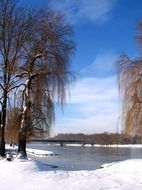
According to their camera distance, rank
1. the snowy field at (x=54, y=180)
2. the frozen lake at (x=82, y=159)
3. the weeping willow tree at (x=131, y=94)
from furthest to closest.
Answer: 1. the frozen lake at (x=82, y=159)
2. the weeping willow tree at (x=131, y=94)
3. the snowy field at (x=54, y=180)

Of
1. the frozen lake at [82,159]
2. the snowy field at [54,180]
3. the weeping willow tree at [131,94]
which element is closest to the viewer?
the snowy field at [54,180]

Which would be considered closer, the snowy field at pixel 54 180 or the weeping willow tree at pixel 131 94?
the snowy field at pixel 54 180

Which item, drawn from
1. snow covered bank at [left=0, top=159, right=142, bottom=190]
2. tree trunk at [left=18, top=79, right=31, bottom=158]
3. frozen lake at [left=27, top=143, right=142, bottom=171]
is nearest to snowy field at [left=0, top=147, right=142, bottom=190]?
snow covered bank at [left=0, top=159, right=142, bottom=190]

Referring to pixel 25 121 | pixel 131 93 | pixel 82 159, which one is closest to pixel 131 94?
pixel 131 93

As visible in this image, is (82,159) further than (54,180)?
Yes

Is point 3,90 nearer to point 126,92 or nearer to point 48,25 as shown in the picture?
point 48,25

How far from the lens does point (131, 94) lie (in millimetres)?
20422

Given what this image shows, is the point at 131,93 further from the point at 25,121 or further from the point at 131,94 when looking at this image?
the point at 25,121

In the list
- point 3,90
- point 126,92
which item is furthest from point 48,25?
point 126,92

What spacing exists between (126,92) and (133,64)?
1.65m

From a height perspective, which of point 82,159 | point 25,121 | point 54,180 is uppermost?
point 25,121

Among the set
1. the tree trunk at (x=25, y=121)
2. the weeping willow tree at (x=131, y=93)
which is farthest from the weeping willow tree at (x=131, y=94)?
the tree trunk at (x=25, y=121)

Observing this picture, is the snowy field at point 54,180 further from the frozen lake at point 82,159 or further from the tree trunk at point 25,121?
the tree trunk at point 25,121

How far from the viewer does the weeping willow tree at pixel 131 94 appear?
65.5 ft
